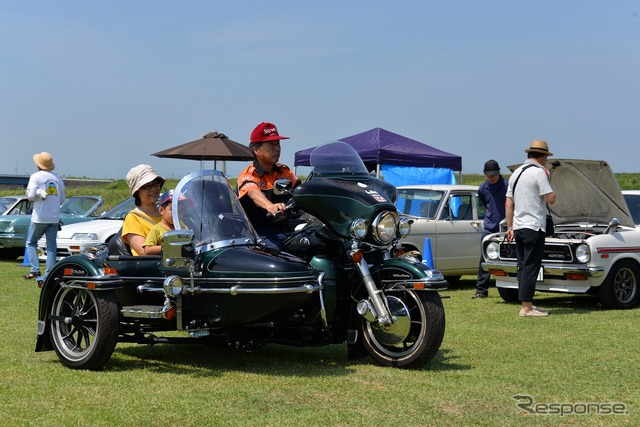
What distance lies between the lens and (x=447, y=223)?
568 inches

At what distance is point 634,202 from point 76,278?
910 cm

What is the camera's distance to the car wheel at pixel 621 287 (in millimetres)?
11438

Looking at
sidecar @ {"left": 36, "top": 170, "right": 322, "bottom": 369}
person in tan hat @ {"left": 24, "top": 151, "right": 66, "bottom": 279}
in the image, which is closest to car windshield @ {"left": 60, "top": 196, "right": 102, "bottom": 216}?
person in tan hat @ {"left": 24, "top": 151, "right": 66, "bottom": 279}

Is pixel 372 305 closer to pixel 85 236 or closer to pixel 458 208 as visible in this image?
pixel 458 208

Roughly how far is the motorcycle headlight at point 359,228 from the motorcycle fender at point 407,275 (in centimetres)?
37

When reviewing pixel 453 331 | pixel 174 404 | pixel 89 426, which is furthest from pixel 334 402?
pixel 453 331

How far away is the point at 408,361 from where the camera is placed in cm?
684

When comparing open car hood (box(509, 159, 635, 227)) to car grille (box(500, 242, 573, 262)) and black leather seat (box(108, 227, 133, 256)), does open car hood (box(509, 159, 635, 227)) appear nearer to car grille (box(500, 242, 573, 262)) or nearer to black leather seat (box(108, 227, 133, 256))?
car grille (box(500, 242, 573, 262))

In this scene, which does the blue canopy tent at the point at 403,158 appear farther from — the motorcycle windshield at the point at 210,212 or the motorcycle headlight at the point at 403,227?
the motorcycle windshield at the point at 210,212

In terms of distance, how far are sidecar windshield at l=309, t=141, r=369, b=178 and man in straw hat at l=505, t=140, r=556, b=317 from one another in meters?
3.67

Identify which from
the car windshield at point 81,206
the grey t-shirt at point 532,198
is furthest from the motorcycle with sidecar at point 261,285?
the car windshield at point 81,206

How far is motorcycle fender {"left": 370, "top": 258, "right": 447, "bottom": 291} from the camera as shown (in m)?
6.75

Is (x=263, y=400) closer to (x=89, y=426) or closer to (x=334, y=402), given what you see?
(x=334, y=402)

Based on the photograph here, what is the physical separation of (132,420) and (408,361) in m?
2.36
